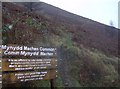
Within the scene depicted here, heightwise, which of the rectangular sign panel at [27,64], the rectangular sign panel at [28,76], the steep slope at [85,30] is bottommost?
the rectangular sign panel at [28,76]

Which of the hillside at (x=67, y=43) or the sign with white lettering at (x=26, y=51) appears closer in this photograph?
the sign with white lettering at (x=26, y=51)

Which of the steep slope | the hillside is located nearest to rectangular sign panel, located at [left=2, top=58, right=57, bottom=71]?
the hillside

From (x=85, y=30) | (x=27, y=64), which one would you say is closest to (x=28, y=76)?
(x=27, y=64)

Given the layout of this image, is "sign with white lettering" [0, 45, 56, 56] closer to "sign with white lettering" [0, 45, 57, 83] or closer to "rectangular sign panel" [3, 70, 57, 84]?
"sign with white lettering" [0, 45, 57, 83]

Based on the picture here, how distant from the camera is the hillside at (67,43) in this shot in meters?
8.73

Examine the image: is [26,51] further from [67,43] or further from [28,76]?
[67,43]

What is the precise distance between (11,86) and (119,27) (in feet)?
28.1

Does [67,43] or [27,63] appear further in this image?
[67,43]

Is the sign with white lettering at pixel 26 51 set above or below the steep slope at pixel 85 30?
below

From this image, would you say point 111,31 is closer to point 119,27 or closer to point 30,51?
point 119,27

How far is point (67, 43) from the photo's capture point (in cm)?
1030

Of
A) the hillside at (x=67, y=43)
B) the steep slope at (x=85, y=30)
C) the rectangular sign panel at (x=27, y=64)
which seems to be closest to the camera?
the rectangular sign panel at (x=27, y=64)

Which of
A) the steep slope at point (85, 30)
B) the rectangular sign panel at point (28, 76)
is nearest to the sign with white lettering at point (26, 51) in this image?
the rectangular sign panel at point (28, 76)

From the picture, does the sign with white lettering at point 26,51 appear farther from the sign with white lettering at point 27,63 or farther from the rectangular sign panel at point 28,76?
the rectangular sign panel at point 28,76
